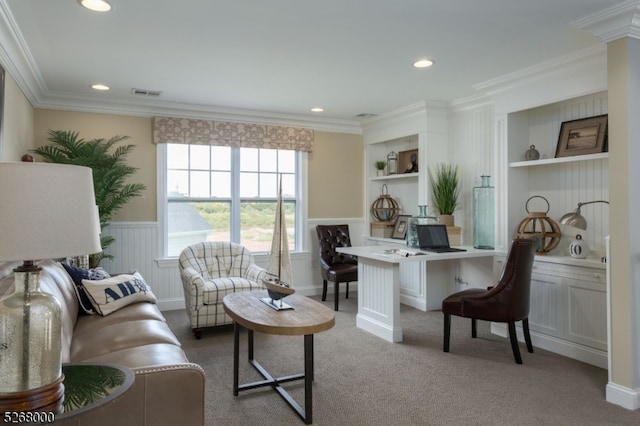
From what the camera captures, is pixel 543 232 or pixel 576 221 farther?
pixel 543 232

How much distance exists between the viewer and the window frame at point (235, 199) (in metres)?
5.04

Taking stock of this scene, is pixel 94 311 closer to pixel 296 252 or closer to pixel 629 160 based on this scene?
pixel 296 252

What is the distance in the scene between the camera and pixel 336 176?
6.14 meters

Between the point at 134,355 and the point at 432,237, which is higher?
the point at 432,237

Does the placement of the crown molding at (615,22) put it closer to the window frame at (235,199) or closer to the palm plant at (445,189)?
the palm plant at (445,189)

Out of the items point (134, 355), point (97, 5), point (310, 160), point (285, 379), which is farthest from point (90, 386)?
point (310, 160)

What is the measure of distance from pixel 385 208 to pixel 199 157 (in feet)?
8.52

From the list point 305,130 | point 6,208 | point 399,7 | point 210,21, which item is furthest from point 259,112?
point 6,208

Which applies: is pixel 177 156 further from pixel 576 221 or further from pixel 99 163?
pixel 576 221

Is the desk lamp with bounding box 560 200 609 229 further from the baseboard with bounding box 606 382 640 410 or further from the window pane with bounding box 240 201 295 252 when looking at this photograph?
the window pane with bounding box 240 201 295 252

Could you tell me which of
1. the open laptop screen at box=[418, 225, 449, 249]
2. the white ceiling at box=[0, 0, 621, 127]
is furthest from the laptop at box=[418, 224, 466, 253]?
the white ceiling at box=[0, 0, 621, 127]

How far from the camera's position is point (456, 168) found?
505 cm

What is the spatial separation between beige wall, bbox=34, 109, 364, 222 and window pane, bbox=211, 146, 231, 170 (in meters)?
0.71

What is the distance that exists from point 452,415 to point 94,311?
2.51 meters
